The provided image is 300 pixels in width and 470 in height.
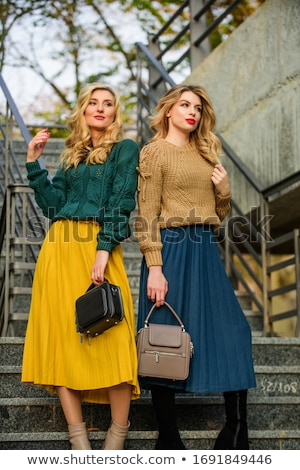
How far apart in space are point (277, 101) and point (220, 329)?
303cm

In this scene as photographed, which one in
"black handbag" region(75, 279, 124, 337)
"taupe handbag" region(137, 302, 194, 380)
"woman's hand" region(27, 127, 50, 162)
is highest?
"woman's hand" region(27, 127, 50, 162)

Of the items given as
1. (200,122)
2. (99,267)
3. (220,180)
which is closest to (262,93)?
(200,122)

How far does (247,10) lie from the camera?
41.4ft

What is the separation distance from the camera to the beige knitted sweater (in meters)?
3.94

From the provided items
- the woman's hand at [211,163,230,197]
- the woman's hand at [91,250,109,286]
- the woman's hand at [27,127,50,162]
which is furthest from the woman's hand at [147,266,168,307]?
the woman's hand at [27,127,50,162]

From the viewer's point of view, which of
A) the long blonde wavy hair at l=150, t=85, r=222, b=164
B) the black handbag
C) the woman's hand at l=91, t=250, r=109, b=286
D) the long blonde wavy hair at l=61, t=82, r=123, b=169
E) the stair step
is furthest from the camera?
the long blonde wavy hair at l=150, t=85, r=222, b=164

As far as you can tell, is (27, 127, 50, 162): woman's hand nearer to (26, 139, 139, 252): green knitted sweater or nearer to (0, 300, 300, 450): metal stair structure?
(26, 139, 139, 252): green knitted sweater

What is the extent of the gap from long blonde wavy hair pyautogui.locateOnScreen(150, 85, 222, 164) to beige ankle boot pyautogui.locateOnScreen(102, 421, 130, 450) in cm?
133

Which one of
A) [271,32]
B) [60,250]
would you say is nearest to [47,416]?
[60,250]

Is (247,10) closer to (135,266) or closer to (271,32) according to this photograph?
(271,32)

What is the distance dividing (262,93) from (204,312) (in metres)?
3.28

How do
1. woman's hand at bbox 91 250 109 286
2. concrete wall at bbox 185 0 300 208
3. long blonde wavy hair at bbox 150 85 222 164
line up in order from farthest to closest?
1. concrete wall at bbox 185 0 300 208
2. long blonde wavy hair at bbox 150 85 222 164
3. woman's hand at bbox 91 250 109 286

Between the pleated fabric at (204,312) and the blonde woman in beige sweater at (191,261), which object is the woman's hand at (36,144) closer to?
the blonde woman in beige sweater at (191,261)

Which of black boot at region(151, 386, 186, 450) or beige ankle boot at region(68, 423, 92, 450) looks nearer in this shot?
beige ankle boot at region(68, 423, 92, 450)
